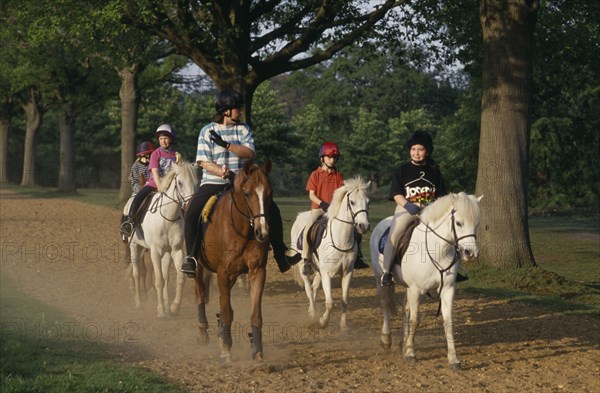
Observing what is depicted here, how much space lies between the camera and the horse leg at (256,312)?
993 cm

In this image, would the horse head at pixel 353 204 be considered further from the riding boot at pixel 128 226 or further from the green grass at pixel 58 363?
the riding boot at pixel 128 226

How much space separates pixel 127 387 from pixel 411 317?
12.0 ft

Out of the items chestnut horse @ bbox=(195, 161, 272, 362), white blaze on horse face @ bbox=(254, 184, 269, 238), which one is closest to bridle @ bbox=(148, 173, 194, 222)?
chestnut horse @ bbox=(195, 161, 272, 362)

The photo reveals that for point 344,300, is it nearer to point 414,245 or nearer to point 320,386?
point 414,245

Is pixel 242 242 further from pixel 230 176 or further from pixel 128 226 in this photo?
pixel 128 226

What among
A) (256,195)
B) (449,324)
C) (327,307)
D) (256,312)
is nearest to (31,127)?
(327,307)

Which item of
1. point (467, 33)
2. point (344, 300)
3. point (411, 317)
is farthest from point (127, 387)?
point (467, 33)

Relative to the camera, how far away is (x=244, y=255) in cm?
1005

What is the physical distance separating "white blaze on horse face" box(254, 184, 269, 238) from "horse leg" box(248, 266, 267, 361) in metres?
0.77

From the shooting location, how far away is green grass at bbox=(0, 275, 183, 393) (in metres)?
8.30

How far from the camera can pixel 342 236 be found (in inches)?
498

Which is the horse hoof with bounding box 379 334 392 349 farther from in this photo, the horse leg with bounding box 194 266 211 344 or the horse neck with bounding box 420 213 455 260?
the horse leg with bounding box 194 266 211 344

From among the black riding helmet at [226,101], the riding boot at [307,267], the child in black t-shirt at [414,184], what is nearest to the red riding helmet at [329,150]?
the riding boot at [307,267]

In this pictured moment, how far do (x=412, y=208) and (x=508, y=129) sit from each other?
803cm
